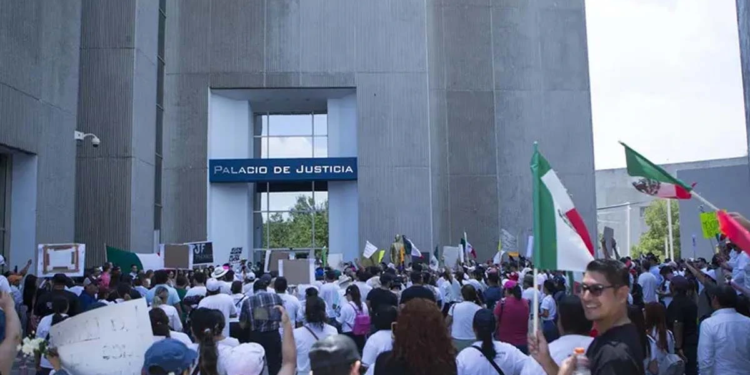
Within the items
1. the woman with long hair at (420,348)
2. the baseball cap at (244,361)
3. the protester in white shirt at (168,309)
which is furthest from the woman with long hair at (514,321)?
the woman with long hair at (420,348)

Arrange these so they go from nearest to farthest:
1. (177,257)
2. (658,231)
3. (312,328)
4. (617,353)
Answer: (617,353), (312,328), (177,257), (658,231)

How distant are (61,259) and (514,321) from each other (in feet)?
33.4

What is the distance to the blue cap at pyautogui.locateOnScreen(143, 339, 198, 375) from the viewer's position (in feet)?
13.7

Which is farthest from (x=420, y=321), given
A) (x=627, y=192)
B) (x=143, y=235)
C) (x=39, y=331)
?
(x=627, y=192)

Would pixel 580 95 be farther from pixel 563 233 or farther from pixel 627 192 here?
pixel 627 192

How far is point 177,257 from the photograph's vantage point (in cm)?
1912

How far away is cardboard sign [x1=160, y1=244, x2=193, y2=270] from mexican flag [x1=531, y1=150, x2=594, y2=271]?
590 inches

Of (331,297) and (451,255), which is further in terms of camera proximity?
(451,255)

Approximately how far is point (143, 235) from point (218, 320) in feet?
80.8

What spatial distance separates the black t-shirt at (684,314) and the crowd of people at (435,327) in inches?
0.7

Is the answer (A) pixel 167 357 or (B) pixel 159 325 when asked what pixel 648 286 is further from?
(A) pixel 167 357

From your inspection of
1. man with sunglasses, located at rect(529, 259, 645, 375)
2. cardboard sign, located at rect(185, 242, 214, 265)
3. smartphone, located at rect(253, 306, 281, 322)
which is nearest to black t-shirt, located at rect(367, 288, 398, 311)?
smartphone, located at rect(253, 306, 281, 322)

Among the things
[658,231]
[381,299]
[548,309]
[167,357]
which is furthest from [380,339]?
[658,231]

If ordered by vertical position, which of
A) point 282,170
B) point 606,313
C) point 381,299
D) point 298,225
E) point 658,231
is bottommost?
point 381,299
